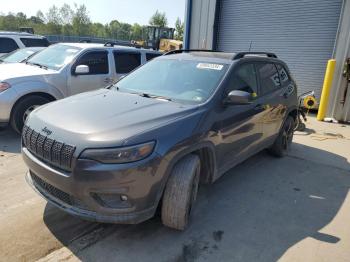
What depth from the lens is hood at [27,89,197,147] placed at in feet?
8.54

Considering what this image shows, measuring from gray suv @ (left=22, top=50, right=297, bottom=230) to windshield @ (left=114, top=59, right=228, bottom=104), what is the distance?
1cm

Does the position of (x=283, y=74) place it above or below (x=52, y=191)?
above

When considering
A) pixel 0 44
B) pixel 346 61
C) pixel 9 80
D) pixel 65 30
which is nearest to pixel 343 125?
pixel 346 61

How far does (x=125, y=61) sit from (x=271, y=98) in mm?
3723

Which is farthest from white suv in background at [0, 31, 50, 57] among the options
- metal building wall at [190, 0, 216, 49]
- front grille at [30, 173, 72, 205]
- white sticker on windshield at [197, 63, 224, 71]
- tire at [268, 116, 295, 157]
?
tire at [268, 116, 295, 157]

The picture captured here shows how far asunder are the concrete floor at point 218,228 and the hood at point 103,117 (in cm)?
98

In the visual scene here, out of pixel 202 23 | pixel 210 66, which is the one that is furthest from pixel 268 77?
pixel 202 23

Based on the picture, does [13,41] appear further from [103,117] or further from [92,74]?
[103,117]

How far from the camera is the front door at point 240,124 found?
3496mm

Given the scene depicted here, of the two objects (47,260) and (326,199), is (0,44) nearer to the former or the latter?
(47,260)

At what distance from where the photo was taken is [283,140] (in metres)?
5.50

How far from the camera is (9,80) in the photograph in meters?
A: 5.40

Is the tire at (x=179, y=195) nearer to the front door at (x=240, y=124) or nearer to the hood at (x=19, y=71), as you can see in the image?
the front door at (x=240, y=124)

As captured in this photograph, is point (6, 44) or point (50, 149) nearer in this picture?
point (50, 149)
